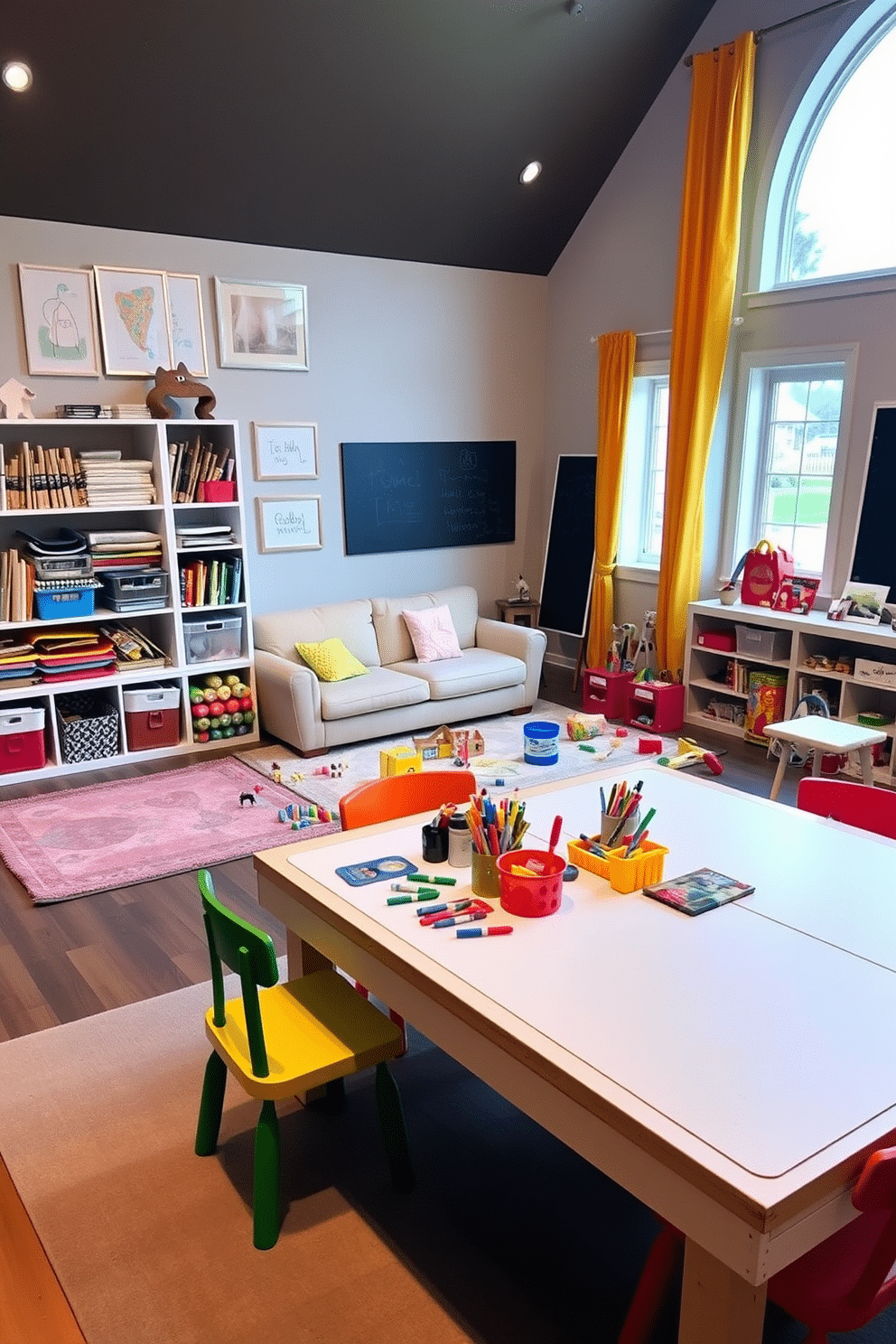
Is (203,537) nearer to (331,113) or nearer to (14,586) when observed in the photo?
(14,586)

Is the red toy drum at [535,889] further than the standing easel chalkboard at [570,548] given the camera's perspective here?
No

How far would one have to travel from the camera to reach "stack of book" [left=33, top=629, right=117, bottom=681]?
4.73 meters

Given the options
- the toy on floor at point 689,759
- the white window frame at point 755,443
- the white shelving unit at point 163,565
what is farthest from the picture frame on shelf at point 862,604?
the white shelving unit at point 163,565

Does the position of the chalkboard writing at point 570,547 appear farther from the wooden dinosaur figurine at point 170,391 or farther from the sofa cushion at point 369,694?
the wooden dinosaur figurine at point 170,391

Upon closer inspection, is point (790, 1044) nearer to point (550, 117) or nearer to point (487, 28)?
point (487, 28)

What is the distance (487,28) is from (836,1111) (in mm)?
5181

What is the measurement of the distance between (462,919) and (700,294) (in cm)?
454

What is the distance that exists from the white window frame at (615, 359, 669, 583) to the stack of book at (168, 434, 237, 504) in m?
2.58

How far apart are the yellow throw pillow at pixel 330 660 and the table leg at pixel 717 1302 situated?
4.10 meters

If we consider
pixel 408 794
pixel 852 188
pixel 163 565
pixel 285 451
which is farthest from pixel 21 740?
pixel 852 188

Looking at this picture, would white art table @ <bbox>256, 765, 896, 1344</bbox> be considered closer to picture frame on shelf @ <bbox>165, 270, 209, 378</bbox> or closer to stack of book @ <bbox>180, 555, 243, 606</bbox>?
stack of book @ <bbox>180, 555, 243, 606</bbox>

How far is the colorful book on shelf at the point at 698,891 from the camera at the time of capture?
194 centimetres

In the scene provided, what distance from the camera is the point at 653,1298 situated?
1.67 m

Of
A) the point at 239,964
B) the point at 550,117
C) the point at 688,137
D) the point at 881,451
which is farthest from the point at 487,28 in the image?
the point at 239,964
